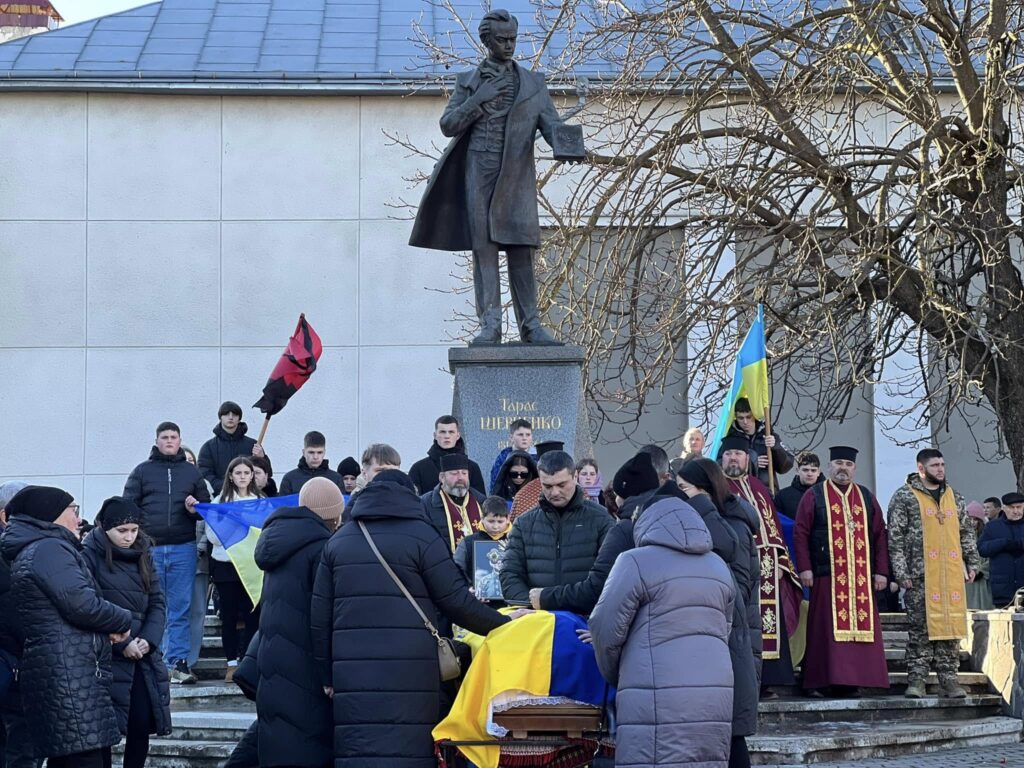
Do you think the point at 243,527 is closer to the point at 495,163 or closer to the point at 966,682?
the point at 495,163

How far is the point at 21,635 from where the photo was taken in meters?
7.50

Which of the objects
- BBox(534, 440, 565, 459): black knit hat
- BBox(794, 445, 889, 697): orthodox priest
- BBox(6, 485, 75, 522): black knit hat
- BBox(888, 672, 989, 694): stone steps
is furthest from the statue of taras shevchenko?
BBox(6, 485, 75, 522): black knit hat

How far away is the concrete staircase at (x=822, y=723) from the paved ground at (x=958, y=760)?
0.31 feet

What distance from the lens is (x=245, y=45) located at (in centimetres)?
2123

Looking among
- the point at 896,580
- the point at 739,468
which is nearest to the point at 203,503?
the point at 739,468

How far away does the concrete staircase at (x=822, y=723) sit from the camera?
31.6 feet

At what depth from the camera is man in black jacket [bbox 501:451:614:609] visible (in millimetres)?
7824

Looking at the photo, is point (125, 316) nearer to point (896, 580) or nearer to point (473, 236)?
point (473, 236)

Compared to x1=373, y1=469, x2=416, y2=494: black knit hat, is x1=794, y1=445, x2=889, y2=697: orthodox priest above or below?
below

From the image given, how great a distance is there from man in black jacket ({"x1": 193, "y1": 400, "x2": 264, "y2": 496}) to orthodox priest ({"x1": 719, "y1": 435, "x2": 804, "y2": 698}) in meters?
3.75

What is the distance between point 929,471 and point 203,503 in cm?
503

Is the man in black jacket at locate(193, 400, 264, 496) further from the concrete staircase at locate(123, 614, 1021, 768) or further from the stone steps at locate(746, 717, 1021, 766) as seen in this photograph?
the stone steps at locate(746, 717, 1021, 766)

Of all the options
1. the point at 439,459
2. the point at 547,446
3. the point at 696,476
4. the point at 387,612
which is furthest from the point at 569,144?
the point at 387,612

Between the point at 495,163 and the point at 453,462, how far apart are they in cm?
222
